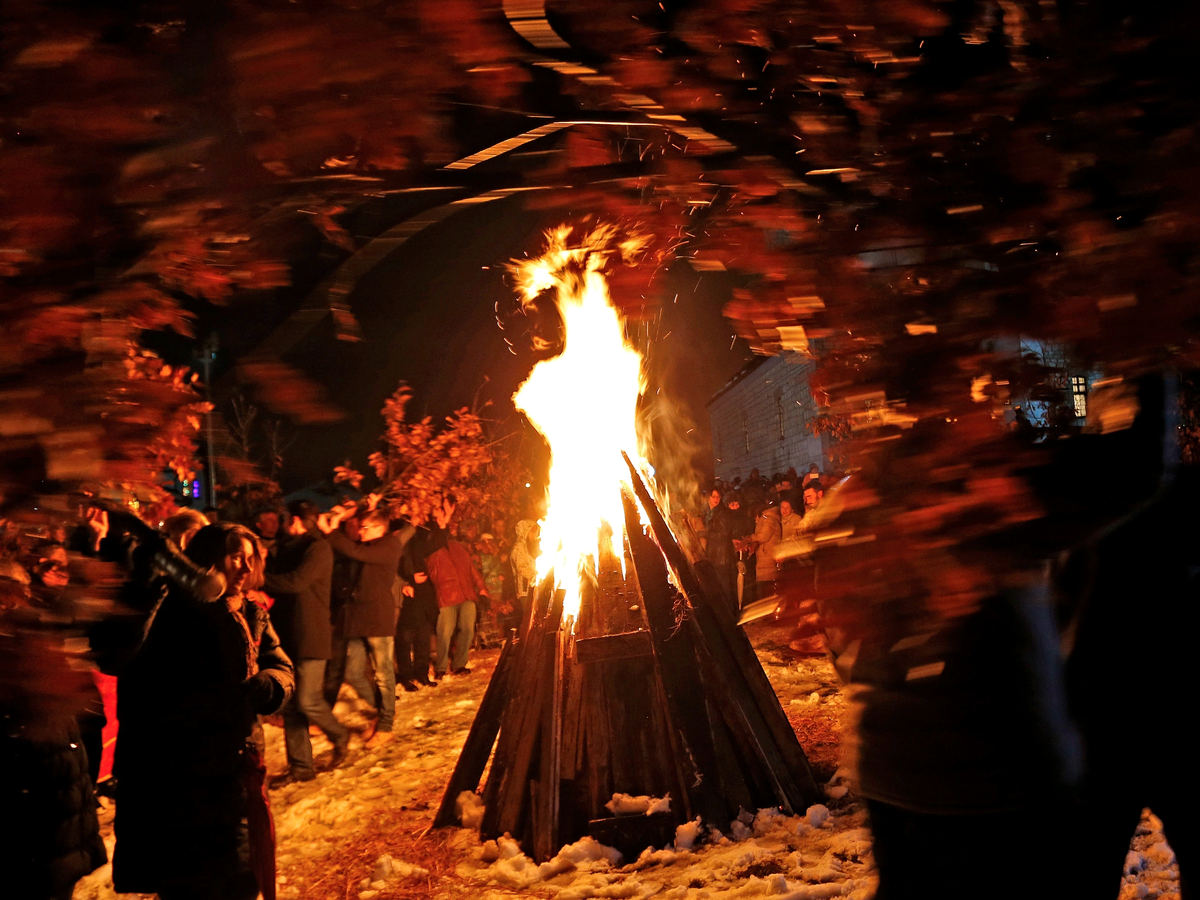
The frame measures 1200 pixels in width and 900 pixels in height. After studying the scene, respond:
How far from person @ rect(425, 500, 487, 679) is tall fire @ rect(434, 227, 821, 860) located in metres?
5.42

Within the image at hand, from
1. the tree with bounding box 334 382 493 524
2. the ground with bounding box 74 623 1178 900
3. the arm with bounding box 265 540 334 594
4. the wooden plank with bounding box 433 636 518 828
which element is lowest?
the ground with bounding box 74 623 1178 900

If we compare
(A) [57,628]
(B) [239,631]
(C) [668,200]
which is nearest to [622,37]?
(C) [668,200]

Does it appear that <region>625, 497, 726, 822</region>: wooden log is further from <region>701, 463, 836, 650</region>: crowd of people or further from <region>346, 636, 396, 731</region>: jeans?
<region>701, 463, 836, 650</region>: crowd of people

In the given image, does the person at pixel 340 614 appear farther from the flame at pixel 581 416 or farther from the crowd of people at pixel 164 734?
the crowd of people at pixel 164 734

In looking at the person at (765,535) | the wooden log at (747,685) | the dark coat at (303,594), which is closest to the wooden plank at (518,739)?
the wooden log at (747,685)

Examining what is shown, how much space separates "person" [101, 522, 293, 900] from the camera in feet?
10.5

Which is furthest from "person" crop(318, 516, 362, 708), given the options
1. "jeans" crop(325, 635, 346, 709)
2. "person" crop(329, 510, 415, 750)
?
"person" crop(329, 510, 415, 750)

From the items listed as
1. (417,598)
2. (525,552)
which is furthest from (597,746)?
(525,552)

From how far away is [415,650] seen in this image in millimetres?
11609

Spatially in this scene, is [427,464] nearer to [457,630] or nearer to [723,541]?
[457,630]

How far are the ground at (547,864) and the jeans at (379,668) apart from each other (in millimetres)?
1191

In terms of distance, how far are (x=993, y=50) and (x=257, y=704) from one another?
385cm

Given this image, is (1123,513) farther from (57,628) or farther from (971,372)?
(57,628)

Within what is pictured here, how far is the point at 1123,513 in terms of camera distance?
2.17 metres
